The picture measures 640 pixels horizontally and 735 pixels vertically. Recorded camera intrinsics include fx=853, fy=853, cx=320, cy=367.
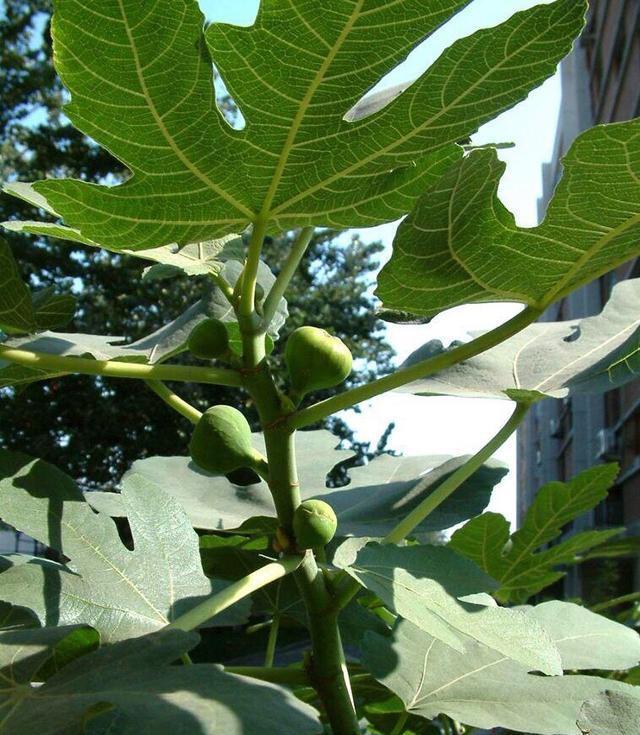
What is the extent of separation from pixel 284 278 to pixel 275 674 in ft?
0.90

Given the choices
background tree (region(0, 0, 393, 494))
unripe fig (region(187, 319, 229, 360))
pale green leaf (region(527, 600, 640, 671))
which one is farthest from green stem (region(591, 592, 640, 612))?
background tree (region(0, 0, 393, 494))

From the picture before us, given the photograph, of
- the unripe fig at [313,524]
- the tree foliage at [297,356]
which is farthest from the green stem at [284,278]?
the unripe fig at [313,524]

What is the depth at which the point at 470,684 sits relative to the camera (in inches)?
24.4

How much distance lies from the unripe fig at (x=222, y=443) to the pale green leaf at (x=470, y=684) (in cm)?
17

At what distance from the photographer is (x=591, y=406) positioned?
12734mm

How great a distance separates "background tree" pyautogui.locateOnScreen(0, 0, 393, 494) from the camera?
1066cm

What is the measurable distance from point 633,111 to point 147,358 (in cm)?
1011

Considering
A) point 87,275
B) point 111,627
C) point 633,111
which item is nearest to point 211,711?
point 111,627

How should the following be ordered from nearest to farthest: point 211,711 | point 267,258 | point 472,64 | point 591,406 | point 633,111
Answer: point 211,711 < point 472,64 < point 633,111 < point 267,258 < point 591,406

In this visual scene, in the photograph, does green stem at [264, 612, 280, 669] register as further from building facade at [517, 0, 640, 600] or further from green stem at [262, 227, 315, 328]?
building facade at [517, 0, 640, 600]

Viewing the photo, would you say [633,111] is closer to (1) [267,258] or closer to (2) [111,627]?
(1) [267,258]

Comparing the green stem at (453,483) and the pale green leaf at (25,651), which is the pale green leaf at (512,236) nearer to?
the green stem at (453,483)

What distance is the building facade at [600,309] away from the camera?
990cm

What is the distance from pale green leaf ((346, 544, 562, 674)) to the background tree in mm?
9742
